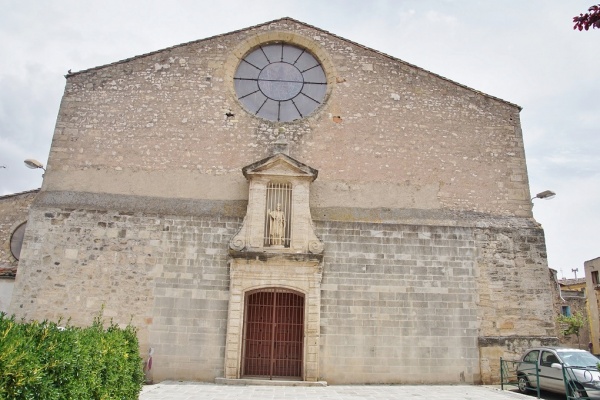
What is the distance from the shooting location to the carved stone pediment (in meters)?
10.6

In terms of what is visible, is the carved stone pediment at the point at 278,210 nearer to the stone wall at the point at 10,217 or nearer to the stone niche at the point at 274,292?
the stone niche at the point at 274,292

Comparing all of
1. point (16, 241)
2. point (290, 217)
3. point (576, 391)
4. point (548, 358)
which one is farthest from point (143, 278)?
point (576, 391)

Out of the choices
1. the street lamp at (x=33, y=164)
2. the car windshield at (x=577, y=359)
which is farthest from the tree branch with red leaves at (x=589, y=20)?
the street lamp at (x=33, y=164)

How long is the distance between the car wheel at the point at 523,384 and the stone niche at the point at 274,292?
13.9 feet

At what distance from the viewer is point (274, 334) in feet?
34.3

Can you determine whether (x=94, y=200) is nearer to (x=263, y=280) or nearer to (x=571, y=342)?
(x=263, y=280)

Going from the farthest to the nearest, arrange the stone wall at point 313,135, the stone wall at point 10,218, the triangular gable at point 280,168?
the stone wall at point 10,218
the stone wall at point 313,135
the triangular gable at point 280,168

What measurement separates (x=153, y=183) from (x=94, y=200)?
1.43 metres

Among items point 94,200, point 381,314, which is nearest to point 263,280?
point 381,314

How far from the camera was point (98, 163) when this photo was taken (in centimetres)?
1135

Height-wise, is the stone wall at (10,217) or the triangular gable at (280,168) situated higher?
the triangular gable at (280,168)

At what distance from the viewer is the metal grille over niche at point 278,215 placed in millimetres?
10781

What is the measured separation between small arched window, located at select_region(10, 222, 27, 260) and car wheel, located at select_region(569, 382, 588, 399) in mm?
14171

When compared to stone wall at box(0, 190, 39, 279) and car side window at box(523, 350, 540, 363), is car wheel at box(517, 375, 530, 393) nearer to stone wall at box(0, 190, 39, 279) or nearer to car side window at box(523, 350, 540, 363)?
car side window at box(523, 350, 540, 363)
